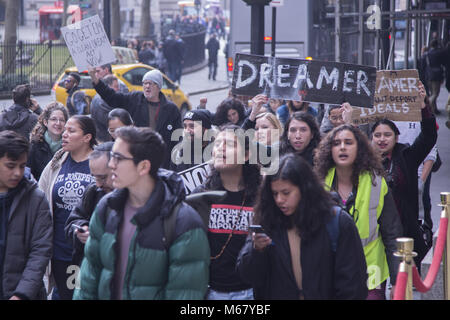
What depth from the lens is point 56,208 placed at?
548cm

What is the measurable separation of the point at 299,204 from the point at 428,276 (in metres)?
1.34

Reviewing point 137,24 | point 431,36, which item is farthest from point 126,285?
point 137,24

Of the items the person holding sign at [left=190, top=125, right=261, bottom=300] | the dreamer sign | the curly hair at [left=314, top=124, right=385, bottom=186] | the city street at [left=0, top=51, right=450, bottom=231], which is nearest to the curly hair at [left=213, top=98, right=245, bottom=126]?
the dreamer sign

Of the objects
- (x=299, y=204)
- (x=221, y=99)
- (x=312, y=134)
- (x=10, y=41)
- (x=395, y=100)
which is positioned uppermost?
(x=10, y=41)

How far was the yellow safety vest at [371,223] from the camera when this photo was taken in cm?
495

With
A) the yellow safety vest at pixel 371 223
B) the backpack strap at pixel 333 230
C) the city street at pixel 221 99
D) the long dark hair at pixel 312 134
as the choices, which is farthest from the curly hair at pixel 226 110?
the backpack strap at pixel 333 230

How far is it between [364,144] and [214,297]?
152 centimetres

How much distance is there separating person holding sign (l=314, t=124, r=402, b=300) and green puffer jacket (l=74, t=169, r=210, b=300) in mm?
1503

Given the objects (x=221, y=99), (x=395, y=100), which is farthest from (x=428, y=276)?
(x=221, y=99)

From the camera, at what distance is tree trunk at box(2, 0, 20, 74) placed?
1004 inches

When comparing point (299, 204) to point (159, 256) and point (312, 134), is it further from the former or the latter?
point (312, 134)

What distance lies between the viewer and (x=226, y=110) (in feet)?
29.8

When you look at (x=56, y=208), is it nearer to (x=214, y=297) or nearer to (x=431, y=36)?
(x=214, y=297)

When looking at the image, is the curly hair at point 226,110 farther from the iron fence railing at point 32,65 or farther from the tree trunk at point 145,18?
the tree trunk at point 145,18
